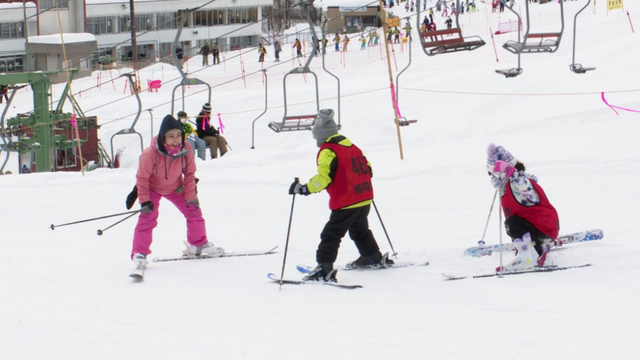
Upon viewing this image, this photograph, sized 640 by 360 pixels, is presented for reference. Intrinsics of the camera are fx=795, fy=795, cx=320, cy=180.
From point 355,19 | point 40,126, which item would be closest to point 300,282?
point 40,126

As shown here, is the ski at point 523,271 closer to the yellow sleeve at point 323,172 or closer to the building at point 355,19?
the yellow sleeve at point 323,172

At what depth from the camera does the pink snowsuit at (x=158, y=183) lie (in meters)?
6.68

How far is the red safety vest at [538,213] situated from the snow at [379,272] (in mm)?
372

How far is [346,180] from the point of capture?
609 cm

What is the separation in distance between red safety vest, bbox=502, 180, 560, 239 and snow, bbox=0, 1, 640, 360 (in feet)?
1.22

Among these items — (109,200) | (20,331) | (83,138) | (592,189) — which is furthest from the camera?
(83,138)

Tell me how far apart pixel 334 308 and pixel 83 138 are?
1514 cm

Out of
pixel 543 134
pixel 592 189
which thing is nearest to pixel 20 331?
pixel 592 189

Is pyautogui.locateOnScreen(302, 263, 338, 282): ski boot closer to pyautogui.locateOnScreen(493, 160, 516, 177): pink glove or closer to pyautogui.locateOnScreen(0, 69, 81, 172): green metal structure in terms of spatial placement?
pyautogui.locateOnScreen(493, 160, 516, 177): pink glove

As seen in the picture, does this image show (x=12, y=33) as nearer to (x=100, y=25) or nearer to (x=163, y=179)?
(x=100, y=25)

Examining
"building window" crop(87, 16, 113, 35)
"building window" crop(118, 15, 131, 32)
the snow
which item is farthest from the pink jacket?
"building window" crop(118, 15, 131, 32)

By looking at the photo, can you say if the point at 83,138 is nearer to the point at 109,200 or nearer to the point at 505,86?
the point at 109,200

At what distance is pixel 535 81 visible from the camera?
19.3 meters

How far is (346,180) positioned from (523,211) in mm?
1429
